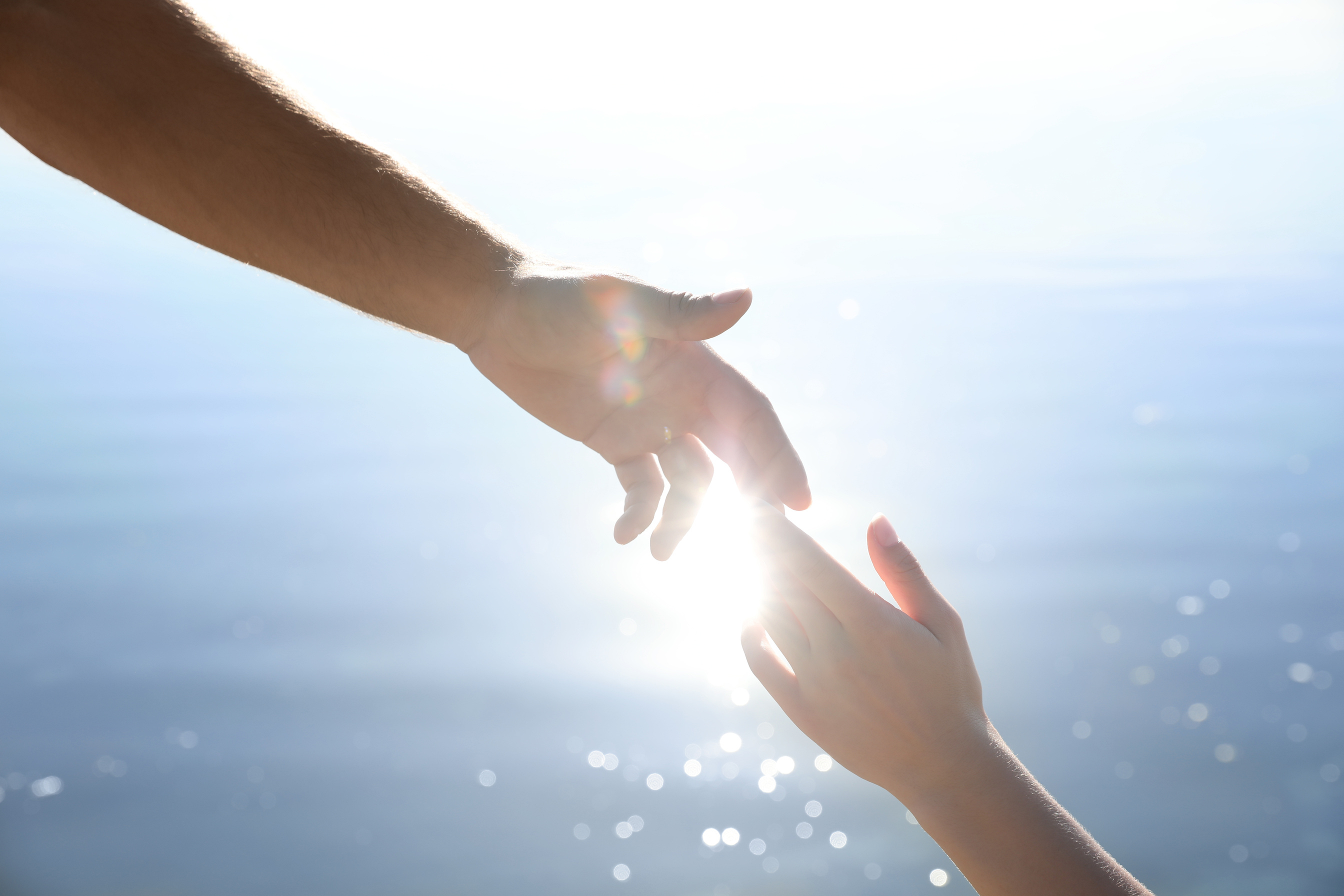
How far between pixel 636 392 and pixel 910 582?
28.0 inches

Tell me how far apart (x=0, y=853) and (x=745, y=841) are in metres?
5.79

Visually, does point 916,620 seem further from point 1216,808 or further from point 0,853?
point 0,853

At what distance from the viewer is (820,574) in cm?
133

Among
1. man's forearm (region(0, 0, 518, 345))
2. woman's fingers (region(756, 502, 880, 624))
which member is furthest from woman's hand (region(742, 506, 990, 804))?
man's forearm (region(0, 0, 518, 345))

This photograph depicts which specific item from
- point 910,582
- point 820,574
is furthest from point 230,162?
point 910,582

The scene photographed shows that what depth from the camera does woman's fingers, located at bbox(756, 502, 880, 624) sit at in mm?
1314

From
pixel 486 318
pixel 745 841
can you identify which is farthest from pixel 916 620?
pixel 745 841

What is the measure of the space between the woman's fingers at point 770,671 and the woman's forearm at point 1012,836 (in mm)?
219

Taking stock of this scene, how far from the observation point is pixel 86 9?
1648mm

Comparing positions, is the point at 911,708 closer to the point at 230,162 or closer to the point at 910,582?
the point at 910,582

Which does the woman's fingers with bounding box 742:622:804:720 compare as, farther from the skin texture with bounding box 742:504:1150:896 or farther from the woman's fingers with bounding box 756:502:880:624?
the woman's fingers with bounding box 756:502:880:624

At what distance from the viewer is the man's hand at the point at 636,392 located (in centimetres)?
163

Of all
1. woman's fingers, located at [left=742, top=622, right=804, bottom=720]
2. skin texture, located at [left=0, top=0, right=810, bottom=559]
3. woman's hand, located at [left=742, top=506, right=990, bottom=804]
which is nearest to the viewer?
woman's hand, located at [left=742, top=506, right=990, bottom=804]

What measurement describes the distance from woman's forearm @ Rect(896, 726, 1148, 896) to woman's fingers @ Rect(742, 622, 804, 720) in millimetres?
219
